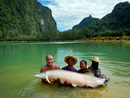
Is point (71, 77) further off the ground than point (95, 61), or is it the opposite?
point (95, 61)

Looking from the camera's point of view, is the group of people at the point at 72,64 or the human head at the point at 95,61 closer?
the group of people at the point at 72,64

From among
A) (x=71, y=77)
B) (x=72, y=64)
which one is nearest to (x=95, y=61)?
(x=72, y=64)

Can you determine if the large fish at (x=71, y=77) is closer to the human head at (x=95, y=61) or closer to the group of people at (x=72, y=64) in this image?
the group of people at (x=72, y=64)

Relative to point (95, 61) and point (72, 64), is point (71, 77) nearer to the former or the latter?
point (72, 64)

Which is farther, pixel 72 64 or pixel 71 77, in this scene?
pixel 72 64

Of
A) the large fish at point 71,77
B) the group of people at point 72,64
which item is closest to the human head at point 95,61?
the group of people at point 72,64

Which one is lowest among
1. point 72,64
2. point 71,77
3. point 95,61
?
point 71,77

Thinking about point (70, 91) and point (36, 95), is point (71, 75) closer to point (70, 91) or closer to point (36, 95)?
point (70, 91)

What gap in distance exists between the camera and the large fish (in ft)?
16.7

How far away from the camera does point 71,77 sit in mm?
5125

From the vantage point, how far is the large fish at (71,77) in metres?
5.08

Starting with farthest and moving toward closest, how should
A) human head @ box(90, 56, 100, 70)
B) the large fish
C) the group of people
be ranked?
human head @ box(90, 56, 100, 70), the group of people, the large fish

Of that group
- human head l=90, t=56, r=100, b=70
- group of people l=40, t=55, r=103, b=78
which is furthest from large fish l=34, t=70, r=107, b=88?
human head l=90, t=56, r=100, b=70

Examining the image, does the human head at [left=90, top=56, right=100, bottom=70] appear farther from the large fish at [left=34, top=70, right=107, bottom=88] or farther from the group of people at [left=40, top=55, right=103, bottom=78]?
the large fish at [left=34, top=70, right=107, bottom=88]
